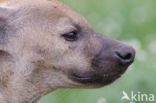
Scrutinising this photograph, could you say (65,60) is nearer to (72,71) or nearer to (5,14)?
(72,71)

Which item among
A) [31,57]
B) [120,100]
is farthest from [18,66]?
[120,100]

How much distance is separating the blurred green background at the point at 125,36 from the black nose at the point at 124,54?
159cm

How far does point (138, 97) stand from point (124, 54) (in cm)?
193

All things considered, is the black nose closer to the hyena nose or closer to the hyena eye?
the hyena nose

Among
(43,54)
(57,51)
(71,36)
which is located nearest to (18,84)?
(43,54)

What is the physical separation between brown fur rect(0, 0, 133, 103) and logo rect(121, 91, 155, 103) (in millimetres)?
1616

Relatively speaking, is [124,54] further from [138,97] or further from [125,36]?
[125,36]

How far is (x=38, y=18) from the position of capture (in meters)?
7.62

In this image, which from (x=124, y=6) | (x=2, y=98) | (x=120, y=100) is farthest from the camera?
(x=124, y=6)

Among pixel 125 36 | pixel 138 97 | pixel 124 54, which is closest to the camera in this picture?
pixel 124 54

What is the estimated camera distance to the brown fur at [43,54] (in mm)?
7495

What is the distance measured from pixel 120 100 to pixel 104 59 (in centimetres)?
202

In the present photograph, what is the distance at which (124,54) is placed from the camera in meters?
7.50

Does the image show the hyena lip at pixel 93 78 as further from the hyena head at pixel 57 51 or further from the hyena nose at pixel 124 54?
the hyena nose at pixel 124 54
